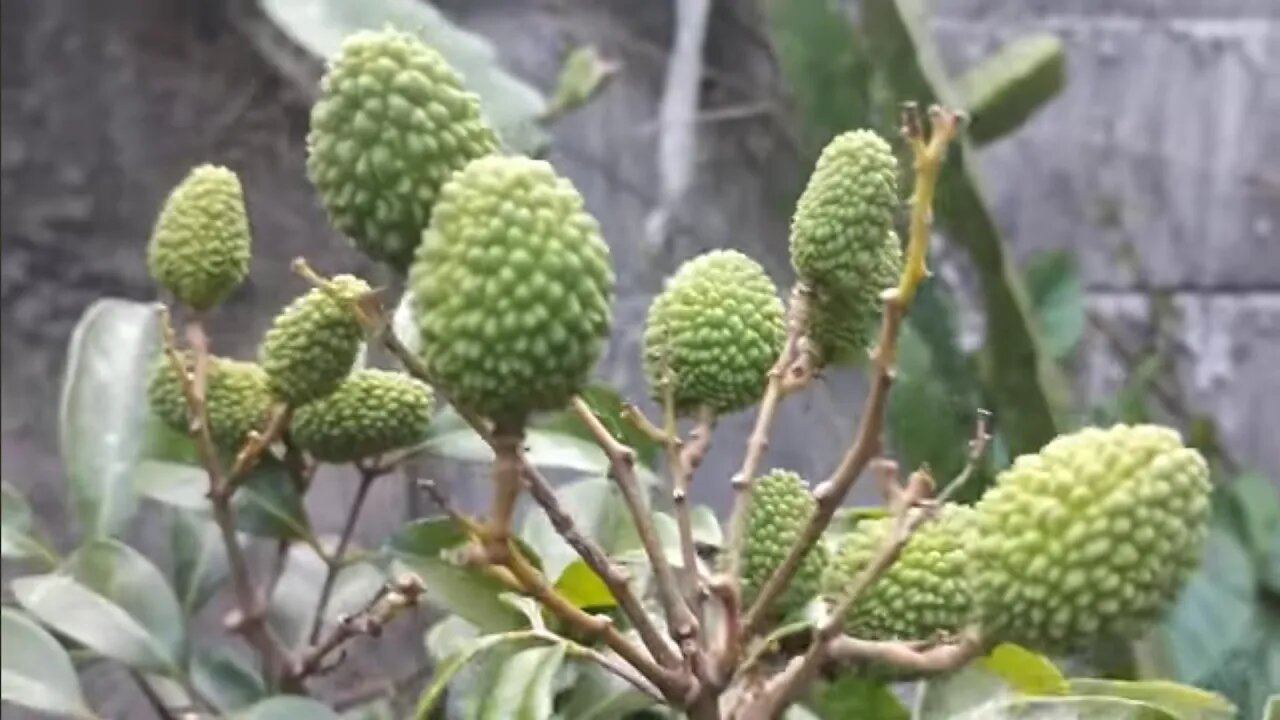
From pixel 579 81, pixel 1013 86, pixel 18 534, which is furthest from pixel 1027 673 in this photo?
pixel 1013 86

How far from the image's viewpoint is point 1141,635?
336 millimetres

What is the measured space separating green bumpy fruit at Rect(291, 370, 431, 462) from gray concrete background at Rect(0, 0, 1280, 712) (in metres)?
0.22

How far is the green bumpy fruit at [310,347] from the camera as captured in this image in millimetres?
493

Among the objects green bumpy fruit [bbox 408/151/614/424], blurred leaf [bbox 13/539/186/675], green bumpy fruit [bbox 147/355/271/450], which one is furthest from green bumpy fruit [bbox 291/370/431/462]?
green bumpy fruit [bbox 408/151/614/424]

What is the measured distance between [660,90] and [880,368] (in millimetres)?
926

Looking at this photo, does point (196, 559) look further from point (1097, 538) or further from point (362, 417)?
point (1097, 538)

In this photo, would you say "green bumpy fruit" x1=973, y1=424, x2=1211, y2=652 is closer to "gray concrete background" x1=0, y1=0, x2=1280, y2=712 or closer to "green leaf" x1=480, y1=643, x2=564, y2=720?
"green leaf" x1=480, y1=643, x2=564, y2=720

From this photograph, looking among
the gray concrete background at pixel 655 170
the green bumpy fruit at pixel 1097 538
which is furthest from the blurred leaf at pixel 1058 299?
the green bumpy fruit at pixel 1097 538

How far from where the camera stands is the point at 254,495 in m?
0.65

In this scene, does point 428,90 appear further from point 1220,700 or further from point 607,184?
point 607,184

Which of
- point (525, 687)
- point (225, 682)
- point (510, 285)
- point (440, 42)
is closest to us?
point (510, 285)

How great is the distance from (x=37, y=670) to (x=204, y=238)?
0.23 m

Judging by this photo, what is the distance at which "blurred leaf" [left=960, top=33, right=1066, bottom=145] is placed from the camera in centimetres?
118

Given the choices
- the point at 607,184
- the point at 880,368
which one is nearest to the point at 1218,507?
the point at 607,184
